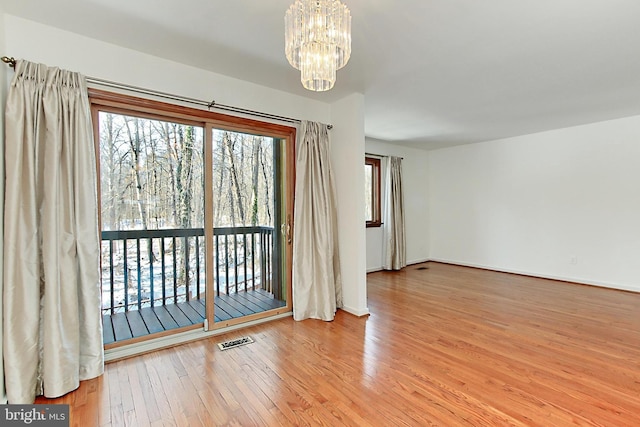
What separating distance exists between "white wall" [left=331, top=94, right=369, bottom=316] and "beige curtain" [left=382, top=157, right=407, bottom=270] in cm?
254

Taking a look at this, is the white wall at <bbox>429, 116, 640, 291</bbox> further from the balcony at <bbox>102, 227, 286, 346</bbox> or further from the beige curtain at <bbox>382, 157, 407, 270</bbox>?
the balcony at <bbox>102, 227, 286, 346</bbox>

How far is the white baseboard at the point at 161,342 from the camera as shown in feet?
8.23

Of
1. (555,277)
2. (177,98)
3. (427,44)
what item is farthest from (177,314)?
(555,277)

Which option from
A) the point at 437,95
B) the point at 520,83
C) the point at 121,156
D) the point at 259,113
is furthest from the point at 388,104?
the point at 121,156

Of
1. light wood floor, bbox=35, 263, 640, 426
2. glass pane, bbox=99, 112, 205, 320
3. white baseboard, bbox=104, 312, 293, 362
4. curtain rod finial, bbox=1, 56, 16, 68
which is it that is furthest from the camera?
glass pane, bbox=99, 112, 205, 320

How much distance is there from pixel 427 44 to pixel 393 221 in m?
3.89

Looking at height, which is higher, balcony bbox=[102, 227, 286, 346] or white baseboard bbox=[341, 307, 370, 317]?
balcony bbox=[102, 227, 286, 346]

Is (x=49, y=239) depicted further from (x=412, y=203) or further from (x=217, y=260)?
(x=412, y=203)

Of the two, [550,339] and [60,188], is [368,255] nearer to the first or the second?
[550,339]

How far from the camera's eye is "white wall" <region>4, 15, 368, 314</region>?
218cm

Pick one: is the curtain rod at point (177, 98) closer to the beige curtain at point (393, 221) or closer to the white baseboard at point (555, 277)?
the beige curtain at point (393, 221)

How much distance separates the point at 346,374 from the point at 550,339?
201 cm

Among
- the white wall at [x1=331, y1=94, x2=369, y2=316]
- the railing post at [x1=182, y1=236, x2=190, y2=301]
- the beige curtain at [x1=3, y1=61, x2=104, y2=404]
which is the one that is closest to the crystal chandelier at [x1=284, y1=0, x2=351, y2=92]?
the beige curtain at [x1=3, y1=61, x2=104, y2=404]

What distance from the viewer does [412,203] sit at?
6668mm
